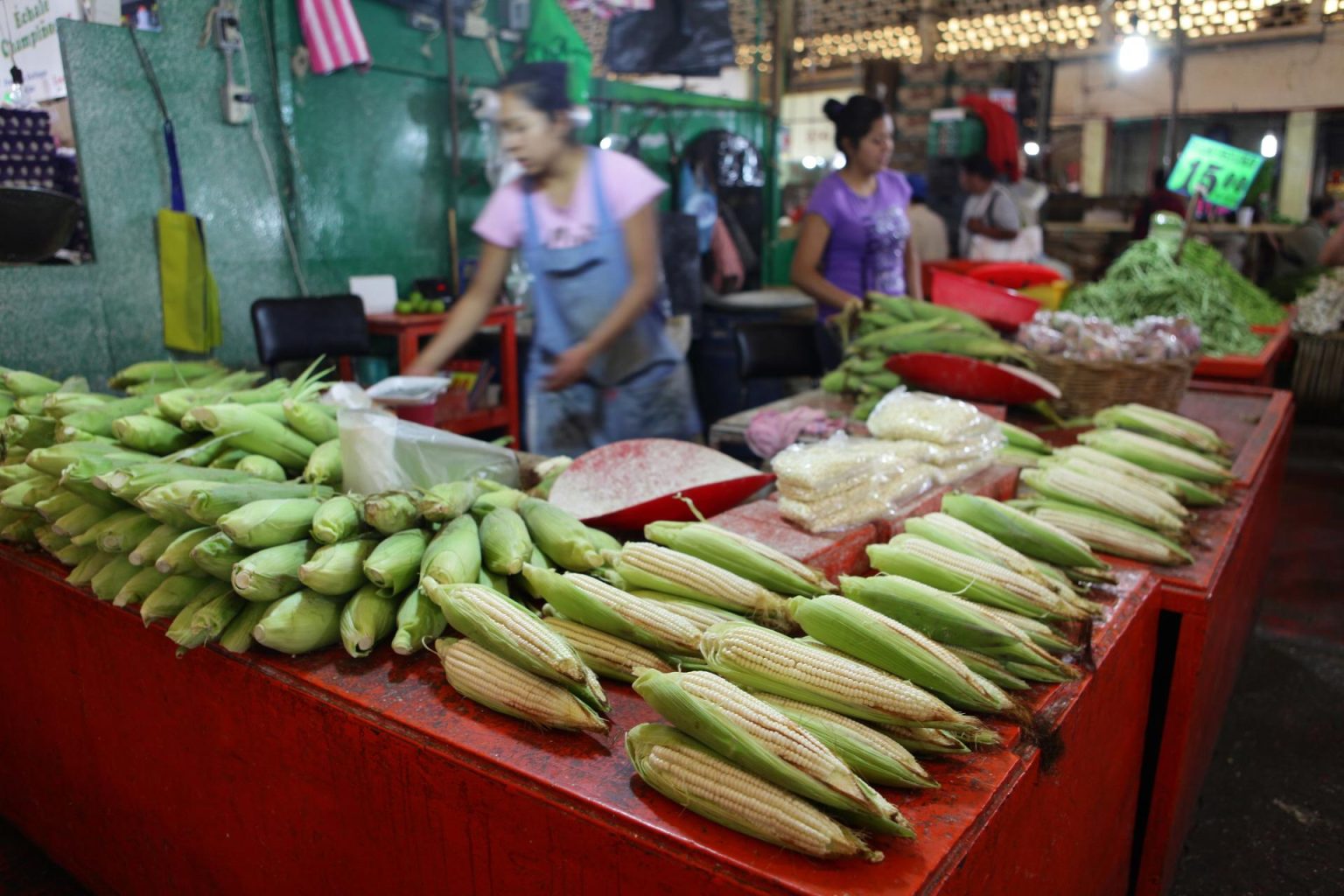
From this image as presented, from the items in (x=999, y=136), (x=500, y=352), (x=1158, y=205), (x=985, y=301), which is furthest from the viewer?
(x=1158, y=205)

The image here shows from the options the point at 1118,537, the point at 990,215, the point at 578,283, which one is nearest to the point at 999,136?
the point at 990,215

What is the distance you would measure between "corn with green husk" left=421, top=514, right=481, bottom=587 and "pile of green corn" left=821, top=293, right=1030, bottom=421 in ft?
6.96

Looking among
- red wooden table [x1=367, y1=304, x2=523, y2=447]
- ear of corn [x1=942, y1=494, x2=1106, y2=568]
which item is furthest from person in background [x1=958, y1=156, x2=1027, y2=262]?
ear of corn [x1=942, y1=494, x2=1106, y2=568]

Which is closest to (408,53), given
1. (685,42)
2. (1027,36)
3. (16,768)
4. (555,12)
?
(555,12)

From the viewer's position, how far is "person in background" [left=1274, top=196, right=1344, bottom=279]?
1041cm

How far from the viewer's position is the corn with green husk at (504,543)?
1.72m

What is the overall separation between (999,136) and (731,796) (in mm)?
9264

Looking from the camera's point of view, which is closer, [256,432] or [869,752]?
[869,752]

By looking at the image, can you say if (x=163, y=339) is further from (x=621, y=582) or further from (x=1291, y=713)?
(x=1291, y=713)

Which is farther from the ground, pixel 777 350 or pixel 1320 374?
pixel 777 350

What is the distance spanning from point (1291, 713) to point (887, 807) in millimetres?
3471

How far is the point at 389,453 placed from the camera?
2.04 meters

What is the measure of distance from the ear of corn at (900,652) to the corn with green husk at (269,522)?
1.00m

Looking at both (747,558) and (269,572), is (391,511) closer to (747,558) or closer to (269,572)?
(269,572)
